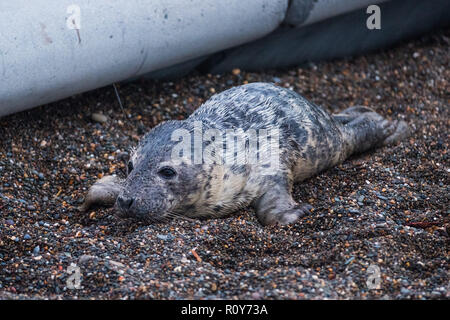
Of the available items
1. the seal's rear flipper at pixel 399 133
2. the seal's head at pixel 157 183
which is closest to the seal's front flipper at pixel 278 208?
the seal's head at pixel 157 183

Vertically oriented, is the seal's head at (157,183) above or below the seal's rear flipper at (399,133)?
below

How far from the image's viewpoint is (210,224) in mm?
4602

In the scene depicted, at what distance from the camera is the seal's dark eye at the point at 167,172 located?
4.64m

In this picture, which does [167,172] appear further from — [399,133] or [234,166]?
[399,133]

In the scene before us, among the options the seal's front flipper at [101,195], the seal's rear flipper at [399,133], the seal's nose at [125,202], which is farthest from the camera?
the seal's rear flipper at [399,133]

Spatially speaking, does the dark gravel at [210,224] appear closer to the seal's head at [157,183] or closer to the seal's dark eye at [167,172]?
the seal's head at [157,183]

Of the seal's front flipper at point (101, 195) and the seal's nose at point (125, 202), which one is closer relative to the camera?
Result: the seal's nose at point (125, 202)

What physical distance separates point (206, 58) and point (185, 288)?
330 centimetres

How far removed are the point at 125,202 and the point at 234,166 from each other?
83cm

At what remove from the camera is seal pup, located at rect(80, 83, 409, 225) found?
4617mm

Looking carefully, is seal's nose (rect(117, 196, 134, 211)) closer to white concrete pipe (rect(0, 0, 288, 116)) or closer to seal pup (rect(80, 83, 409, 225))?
seal pup (rect(80, 83, 409, 225))

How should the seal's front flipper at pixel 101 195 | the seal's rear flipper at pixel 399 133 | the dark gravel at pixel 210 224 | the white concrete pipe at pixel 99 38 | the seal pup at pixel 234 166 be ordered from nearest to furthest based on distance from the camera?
the dark gravel at pixel 210 224, the seal pup at pixel 234 166, the seal's front flipper at pixel 101 195, the white concrete pipe at pixel 99 38, the seal's rear flipper at pixel 399 133

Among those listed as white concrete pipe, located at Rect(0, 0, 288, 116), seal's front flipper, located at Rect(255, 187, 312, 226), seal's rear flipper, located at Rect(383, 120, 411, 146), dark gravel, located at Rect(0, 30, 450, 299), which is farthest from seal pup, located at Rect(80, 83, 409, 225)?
white concrete pipe, located at Rect(0, 0, 288, 116)
